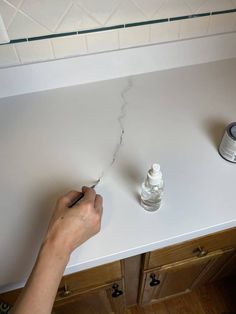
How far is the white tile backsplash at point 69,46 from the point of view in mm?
774

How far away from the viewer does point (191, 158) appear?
66cm

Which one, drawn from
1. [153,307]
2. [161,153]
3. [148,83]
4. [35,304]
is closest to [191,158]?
[161,153]

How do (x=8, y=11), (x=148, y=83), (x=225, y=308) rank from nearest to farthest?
(x=8, y=11)
(x=148, y=83)
(x=225, y=308)

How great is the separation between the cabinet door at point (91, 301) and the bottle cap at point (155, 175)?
0.36m

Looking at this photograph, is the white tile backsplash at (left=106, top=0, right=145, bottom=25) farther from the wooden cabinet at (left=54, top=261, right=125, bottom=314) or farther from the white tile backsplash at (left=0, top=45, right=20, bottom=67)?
the wooden cabinet at (left=54, top=261, right=125, bottom=314)

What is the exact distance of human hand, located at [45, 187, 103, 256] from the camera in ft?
1.57

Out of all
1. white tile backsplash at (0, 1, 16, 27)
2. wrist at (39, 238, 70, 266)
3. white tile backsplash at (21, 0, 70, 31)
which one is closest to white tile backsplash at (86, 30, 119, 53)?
white tile backsplash at (21, 0, 70, 31)

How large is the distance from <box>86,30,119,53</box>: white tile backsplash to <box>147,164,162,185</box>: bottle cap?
483mm

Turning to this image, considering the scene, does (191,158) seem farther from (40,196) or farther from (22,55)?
(22,55)

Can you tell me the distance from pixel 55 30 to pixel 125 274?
0.72 m

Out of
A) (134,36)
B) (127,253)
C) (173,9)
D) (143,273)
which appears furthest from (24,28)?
(143,273)

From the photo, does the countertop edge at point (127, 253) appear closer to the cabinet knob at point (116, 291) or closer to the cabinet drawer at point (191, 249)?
the cabinet drawer at point (191, 249)

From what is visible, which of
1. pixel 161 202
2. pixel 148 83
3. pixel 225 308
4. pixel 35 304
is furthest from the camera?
pixel 225 308

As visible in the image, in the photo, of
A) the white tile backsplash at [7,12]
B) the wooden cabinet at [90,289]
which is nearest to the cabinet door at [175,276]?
the wooden cabinet at [90,289]
